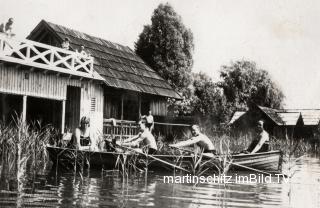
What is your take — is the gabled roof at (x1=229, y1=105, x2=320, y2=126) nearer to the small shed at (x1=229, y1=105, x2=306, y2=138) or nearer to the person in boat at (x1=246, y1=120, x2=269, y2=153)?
the small shed at (x1=229, y1=105, x2=306, y2=138)

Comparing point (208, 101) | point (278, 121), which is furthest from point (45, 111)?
point (208, 101)

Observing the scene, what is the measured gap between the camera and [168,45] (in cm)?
3228

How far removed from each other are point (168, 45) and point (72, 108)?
49.1 ft

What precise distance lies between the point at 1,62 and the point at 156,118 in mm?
10839

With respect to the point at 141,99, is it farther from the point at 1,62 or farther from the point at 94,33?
the point at 1,62

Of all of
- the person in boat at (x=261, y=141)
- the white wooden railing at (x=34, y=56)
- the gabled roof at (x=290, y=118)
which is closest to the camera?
the person in boat at (x=261, y=141)

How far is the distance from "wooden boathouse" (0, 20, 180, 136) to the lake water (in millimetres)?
5151

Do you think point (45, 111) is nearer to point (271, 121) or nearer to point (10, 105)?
point (10, 105)

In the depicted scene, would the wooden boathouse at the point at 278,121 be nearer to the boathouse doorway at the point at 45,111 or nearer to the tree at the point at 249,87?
the tree at the point at 249,87

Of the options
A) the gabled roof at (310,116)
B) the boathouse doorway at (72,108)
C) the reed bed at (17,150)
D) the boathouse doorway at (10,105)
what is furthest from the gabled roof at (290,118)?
the reed bed at (17,150)

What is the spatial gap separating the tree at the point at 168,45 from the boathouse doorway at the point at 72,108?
13885mm

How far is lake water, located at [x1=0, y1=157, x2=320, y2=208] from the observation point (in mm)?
7543

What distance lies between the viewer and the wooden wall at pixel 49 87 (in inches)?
596

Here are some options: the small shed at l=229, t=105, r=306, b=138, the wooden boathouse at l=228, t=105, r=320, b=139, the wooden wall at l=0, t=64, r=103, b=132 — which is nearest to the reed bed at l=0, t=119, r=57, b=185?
the wooden wall at l=0, t=64, r=103, b=132
